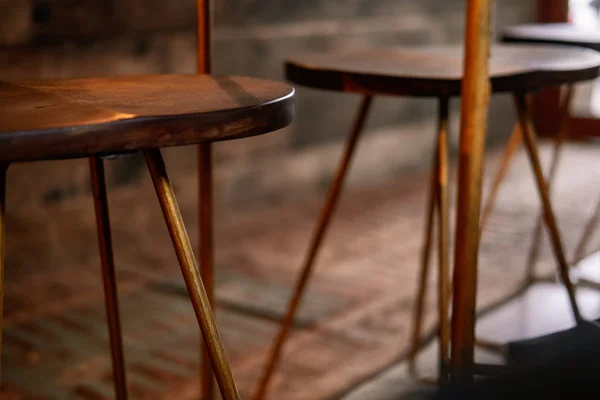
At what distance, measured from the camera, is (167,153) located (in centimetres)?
307

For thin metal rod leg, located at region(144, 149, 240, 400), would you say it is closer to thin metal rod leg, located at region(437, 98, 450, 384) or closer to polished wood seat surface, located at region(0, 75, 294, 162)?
polished wood seat surface, located at region(0, 75, 294, 162)

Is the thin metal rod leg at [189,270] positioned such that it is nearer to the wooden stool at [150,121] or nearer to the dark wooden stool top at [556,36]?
the wooden stool at [150,121]

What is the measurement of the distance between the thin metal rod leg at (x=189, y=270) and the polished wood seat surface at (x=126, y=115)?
0.27 ft

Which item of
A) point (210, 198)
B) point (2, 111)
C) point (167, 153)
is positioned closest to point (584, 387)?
point (2, 111)

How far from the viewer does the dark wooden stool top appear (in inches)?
79.7

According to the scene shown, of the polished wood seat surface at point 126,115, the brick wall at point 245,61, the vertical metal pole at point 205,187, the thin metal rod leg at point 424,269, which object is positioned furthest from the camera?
the brick wall at point 245,61

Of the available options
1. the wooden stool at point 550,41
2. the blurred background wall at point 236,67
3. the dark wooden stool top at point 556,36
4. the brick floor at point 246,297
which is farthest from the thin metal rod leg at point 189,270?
the blurred background wall at point 236,67

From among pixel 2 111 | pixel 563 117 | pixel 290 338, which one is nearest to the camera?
pixel 2 111

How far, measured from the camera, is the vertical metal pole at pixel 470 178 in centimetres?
90

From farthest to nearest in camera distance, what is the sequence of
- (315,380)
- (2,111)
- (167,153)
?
(167,153) < (315,380) < (2,111)

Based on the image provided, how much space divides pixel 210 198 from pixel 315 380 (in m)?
0.67

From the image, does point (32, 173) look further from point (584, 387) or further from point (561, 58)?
point (584, 387)

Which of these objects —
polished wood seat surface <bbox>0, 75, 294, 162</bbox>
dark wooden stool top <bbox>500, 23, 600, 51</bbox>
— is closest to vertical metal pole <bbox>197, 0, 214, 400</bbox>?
polished wood seat surface <bbox>0, 75, 294, 162</bbox>

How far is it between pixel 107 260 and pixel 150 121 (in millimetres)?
459
